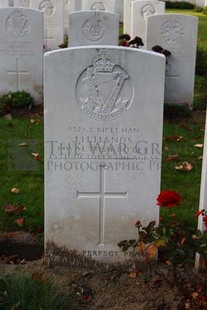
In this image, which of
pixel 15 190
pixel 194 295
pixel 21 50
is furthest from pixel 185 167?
pixel 21 50

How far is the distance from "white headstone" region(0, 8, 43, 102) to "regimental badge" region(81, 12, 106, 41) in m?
0.99

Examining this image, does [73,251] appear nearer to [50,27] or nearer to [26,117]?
[26,117]

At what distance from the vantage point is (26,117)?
27.9 ft

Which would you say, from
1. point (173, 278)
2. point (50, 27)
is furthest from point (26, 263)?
point (50, 27)

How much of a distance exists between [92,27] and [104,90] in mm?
6019

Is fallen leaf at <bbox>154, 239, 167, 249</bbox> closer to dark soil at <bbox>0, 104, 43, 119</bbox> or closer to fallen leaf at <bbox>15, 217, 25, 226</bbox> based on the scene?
fallen leaf at <bbox>15, 217, 25, 226</bbox>

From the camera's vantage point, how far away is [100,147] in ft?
13.1

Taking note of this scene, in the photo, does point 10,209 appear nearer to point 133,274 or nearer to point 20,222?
point 20,222

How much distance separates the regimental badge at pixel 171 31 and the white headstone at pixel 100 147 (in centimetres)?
518

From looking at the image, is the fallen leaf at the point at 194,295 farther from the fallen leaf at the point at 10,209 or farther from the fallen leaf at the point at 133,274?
the fallen leaf at the point at 10,209

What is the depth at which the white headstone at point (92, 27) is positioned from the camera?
966 centimetres

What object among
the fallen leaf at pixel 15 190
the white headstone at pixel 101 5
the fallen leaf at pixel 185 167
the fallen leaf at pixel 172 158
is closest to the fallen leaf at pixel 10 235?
the fallen leaf at pixel 15 190

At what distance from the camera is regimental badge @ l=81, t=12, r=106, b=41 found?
9.67m

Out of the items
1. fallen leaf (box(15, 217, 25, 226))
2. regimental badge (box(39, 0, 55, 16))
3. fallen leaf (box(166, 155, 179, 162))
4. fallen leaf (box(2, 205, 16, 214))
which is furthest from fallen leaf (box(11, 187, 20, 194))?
regimental badge (box(39, 0, 55, 16))
